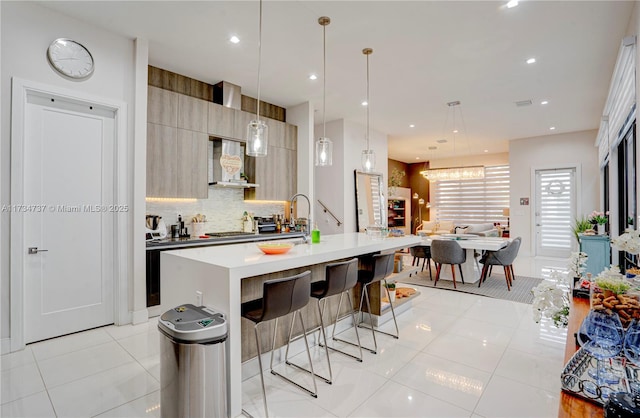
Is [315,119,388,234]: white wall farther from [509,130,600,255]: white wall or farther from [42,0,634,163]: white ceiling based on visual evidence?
[509,130,600,255]: white wall

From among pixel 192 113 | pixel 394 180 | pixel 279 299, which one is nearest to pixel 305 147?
pixel 192 113

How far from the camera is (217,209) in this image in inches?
212

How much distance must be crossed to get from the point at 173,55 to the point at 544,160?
884 centimetres

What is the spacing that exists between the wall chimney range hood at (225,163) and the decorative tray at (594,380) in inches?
183

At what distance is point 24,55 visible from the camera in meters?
3.10

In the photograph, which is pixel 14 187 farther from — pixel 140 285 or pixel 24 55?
pixel 140 285

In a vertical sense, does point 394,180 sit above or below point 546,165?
below

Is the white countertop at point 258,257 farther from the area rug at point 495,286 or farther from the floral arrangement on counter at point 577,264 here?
the area rug at point 495,286

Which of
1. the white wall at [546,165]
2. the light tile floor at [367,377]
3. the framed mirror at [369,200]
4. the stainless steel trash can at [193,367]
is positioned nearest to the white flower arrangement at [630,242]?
the light tile floor at [367,377]

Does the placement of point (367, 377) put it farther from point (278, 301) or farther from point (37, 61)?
point (37, 61)

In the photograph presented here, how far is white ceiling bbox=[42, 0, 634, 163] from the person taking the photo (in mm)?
3242

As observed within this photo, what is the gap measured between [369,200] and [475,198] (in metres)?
5.63

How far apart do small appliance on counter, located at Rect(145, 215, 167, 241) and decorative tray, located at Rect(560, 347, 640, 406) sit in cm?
428

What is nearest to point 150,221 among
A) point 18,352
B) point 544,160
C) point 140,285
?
point 140,285
